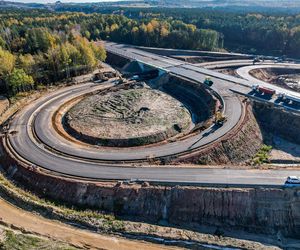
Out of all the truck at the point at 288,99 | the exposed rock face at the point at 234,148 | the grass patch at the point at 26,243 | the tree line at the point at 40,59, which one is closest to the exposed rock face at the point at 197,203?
the grass patch at the point at 26,243

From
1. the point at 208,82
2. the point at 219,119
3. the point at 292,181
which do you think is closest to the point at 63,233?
the point at 292,181

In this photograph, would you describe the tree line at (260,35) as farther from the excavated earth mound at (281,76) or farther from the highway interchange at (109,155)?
the highway interchange at (109,155)

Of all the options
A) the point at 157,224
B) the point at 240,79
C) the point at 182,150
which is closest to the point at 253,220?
the point at 157,224

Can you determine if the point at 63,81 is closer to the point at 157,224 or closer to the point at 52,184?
the point at 52,184

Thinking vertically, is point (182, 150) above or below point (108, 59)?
above

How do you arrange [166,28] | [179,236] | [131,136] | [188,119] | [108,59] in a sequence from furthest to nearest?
[166,28]
[108,59]
[188,119]
[131,136]
[179,236]

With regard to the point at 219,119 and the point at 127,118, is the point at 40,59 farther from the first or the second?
the point at 219,119
